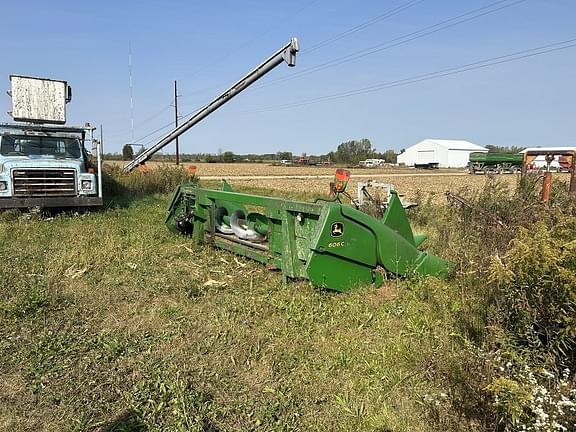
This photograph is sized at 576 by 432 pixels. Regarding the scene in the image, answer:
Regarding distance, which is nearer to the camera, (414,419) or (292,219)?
(414,419)

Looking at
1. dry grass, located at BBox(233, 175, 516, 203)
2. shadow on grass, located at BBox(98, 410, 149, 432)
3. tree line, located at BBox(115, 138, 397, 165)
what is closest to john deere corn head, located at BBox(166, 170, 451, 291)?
shadow on grass, located at BBox(98, 410, 149, 432)

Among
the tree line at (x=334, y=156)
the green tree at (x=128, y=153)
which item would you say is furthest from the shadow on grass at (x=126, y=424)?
the tree line at (x=334, y=156)

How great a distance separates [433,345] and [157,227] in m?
7.38

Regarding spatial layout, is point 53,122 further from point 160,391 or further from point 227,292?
point 160,391

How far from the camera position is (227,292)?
5.37 meters

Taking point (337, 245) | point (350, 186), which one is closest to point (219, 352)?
point (337, 245)

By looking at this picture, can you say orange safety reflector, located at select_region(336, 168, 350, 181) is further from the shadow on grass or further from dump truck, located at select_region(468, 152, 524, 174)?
dump truck, located at select_region(468, 152, 524, 174)

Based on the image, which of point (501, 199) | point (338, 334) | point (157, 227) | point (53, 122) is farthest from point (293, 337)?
point (53, 122)

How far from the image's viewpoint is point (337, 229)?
4871mm

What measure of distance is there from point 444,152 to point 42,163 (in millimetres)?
84429

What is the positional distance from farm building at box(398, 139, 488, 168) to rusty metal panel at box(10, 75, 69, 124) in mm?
79617

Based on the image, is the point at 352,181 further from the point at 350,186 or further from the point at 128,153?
the point at 128,153

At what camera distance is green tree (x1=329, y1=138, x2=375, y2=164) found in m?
96.4

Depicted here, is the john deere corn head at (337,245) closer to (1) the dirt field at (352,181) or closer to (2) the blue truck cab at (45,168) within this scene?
(1) the dirt field at (352,181)
